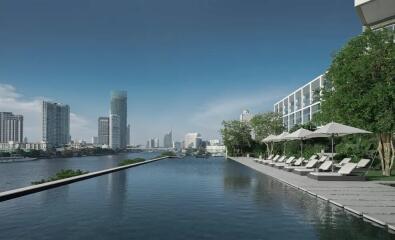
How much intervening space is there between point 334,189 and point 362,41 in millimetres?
10748

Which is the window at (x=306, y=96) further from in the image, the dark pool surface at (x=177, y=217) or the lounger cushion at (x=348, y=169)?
the dark pool surface at (x=177, y=217)

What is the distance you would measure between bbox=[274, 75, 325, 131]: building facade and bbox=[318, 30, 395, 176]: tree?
5585cm

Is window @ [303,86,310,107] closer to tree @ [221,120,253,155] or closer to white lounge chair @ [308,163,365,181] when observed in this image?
tree @ [221,120,253,155]

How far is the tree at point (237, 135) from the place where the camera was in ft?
196

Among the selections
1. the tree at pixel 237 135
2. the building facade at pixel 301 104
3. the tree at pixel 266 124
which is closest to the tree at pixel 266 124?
the tree at pixel 266 124

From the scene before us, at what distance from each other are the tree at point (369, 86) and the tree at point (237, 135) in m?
37.5

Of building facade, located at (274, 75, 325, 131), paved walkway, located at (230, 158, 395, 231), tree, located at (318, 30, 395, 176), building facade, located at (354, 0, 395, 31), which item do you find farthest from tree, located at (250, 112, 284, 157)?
paved walkway, located at (230, 158, 395, 231)

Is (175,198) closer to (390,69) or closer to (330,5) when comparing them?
(390,69)

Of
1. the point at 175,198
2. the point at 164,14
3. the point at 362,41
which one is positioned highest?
the point at 164,14

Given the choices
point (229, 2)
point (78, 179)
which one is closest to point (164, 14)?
point (229, 2)

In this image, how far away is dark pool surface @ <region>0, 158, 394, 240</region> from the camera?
7328mm

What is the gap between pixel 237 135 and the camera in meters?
59.8

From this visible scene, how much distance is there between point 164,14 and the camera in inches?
1005

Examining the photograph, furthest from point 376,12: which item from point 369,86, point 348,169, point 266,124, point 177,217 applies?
point 177,217
